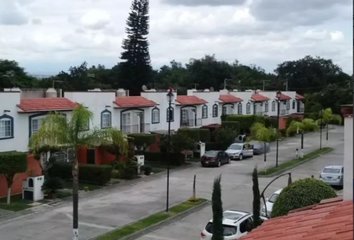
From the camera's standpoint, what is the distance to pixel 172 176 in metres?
34.6

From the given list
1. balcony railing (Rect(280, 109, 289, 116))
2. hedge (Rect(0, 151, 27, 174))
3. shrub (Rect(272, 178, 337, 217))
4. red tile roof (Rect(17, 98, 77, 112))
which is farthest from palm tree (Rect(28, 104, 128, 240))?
balcony railing (Rect(280, 109, 289, 116))

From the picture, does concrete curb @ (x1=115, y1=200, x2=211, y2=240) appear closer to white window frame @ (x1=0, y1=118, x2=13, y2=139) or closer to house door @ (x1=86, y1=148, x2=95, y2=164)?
house door @ (x1=86, y1=148, x2=95, y2=164)

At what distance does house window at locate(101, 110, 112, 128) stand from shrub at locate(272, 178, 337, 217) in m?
24.9

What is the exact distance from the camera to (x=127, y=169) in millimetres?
33125

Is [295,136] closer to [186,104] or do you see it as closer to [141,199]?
[186,104]

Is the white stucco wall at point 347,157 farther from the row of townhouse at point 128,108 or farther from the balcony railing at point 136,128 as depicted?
the balcony railing at point 136,128

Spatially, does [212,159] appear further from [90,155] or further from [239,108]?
[239,108]

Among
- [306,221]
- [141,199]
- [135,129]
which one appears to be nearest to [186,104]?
[135,129]

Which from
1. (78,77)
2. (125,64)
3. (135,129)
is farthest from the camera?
(78,77)

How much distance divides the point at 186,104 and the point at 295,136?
57.6 ft

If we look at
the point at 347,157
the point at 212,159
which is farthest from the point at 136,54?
the point at 347,157

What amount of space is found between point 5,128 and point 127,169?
7.91 metres

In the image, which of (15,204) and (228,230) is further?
(15,204)

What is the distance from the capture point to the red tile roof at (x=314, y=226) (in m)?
6.85
